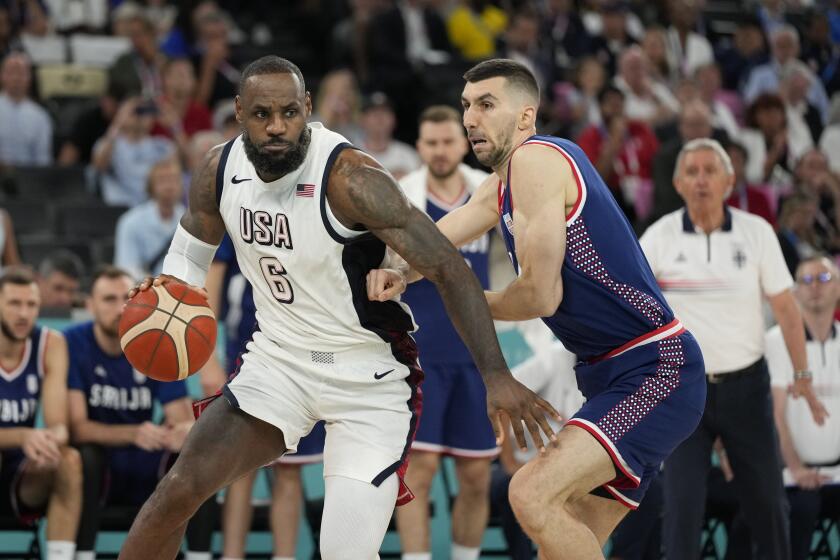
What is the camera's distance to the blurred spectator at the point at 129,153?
10.7 meters

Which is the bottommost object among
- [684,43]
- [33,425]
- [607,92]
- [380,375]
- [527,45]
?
[33,425]

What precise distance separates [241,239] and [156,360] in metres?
0.56

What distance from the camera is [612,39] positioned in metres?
14.0

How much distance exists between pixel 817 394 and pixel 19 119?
22.0 ft

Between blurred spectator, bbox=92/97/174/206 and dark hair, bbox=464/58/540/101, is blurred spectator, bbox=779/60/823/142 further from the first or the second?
dark hair, bbox=464/58/540/101

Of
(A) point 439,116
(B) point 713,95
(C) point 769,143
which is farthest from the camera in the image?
(B) point 713,95

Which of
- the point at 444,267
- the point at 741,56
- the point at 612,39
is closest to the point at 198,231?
the point at 444,267

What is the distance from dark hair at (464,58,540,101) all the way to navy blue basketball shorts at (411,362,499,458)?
2.53 meters

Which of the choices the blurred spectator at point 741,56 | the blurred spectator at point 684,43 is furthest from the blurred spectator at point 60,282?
the blurred spectator at point 741,56

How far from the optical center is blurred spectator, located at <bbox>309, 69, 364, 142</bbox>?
36.4 ft

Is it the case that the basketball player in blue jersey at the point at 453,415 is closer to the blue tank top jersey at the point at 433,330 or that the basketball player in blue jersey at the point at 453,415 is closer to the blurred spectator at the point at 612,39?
the blue tank top jersey at the point at 433,330

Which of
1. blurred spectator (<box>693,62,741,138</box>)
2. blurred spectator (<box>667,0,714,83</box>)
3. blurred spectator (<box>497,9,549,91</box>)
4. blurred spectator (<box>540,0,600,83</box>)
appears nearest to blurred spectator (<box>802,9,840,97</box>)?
blurred spectator (<box>667,0,714,83</box>)

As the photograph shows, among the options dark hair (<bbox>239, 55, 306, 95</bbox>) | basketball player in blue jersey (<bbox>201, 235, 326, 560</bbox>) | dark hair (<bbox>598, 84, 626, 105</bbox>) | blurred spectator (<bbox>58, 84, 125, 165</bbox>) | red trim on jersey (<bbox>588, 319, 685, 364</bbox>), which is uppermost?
dark hair (<bbox>598, 84, 626, 105</bbox>)

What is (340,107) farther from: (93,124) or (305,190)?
(305,190)
